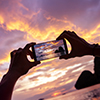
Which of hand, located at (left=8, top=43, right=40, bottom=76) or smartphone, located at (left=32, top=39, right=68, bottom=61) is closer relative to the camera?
hand, located at (left=8, top=43, right=40, bottom=76)

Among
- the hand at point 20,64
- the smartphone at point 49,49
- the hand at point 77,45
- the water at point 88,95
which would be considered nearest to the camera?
the hand at point 20,64

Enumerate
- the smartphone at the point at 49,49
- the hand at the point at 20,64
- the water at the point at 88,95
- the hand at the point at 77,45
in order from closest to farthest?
1. the hand at the point at 20,64
2. the hand at the point at 77,45
3. the smartphone at the point at 49,49
4. the water at the point at 88,95

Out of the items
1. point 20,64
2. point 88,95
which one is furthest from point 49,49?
point 88,95

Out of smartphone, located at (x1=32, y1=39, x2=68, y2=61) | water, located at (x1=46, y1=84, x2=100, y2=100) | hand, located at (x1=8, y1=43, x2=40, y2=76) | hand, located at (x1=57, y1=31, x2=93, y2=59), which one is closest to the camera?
hand, located at (x1=8, y1=43, x2=40, y2=76)

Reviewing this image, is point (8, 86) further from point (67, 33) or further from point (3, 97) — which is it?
point (67, 33)

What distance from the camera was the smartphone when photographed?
9.81 feet

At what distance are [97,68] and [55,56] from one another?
30.1 meters

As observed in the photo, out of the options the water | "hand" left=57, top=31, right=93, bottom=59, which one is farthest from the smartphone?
the water

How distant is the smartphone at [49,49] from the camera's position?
9.81ft

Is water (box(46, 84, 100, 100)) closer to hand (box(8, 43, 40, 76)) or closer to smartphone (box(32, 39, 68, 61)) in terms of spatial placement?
smartphone (box(32, 39, 68, 61))

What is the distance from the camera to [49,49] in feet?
10.2

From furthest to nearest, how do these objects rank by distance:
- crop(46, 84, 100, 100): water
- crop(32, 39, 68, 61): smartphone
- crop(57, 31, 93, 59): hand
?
crop(46, 84, 100, 100): water → crop(32, 39, 68, 61): smartphone → crop(57, 31, 93, 59): hand

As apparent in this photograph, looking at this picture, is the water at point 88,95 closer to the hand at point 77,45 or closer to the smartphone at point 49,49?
→ the hand at point 77,45

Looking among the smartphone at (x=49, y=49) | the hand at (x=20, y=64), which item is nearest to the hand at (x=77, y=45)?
the smartphone at (x=49, y=49)
